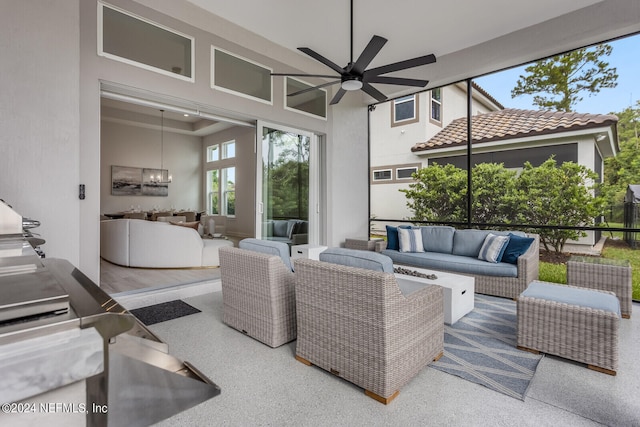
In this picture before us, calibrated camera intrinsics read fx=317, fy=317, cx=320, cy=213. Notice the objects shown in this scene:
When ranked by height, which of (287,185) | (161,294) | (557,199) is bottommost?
(161,294)

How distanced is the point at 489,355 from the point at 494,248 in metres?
1.85

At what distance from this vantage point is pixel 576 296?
2430mm

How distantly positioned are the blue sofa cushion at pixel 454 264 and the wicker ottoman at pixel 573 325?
1.12m

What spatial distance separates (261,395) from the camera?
1.88 metres

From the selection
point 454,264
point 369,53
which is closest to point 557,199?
point 454,264

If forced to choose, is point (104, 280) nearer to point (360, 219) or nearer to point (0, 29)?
point (0, 29)

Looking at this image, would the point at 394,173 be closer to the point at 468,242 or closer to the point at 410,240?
the point at 410,240

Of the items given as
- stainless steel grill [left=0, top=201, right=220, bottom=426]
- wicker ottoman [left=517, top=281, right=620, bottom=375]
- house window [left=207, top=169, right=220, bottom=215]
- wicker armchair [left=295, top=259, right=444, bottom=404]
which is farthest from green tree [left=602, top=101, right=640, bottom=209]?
house window [left=207, top=169, right=220, bottom=215]

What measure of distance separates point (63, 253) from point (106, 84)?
1.71 metres

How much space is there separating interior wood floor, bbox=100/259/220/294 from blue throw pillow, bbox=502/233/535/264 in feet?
12.1

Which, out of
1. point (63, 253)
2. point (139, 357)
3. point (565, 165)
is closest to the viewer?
point (139, 357)

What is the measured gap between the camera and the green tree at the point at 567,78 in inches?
157

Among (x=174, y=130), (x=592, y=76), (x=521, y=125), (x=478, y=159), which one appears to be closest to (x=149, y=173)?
(x=174, y=130)

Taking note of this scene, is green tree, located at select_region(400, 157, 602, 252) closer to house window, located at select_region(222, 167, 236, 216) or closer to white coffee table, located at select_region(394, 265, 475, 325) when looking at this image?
white coffee table, located at select_region(394, 265, 475, 325)
